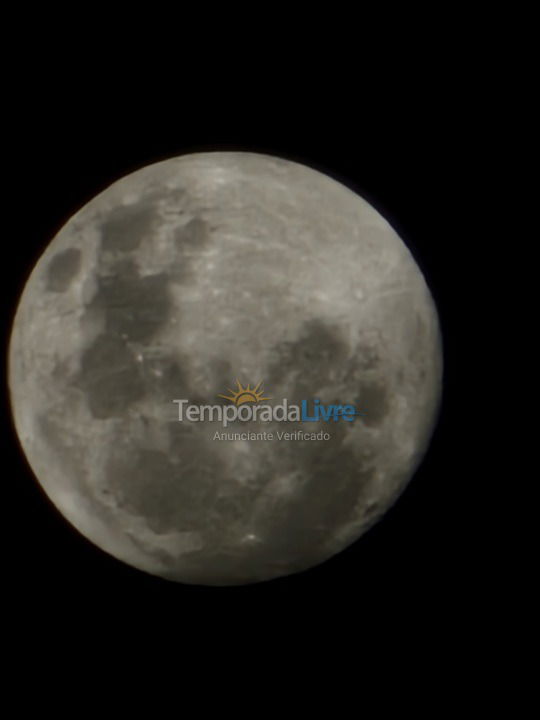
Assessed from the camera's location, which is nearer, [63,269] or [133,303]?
[133,303]

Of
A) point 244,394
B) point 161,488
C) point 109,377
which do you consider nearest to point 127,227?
point 109,377

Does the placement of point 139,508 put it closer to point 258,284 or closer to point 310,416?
point 310,416

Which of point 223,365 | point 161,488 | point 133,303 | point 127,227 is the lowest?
point 161,488

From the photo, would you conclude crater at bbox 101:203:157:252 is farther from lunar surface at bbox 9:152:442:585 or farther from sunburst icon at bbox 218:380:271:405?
sunburst icon at bbox 218:380:271:405

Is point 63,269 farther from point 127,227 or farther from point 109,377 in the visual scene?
point 109,377

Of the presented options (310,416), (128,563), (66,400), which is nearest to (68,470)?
(66,400)

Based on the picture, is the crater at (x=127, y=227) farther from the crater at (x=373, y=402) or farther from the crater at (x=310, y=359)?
the crater at (x=373, y=402)

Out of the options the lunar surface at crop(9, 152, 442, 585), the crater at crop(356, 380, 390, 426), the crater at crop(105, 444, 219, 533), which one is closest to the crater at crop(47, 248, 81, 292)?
the lunar surface at crop(9, 152, 442, 585)

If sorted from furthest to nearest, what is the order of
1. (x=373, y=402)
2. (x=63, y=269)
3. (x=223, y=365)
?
(x=63, y=269)
(x=373, y=402)
(x=223, y=365)
